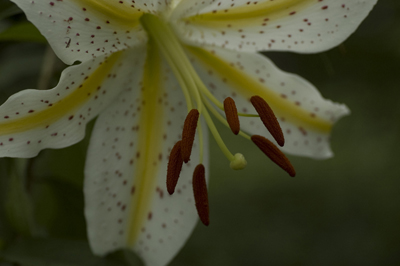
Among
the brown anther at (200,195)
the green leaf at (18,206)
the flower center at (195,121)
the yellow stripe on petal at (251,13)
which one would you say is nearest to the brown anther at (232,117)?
the flower center at (195,121)

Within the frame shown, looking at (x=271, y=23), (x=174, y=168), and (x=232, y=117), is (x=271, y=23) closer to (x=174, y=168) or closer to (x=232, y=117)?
(x=232, y=117)

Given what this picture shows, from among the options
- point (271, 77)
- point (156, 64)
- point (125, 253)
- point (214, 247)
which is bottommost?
point (214, 247)

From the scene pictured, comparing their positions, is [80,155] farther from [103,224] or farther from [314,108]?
[314,108]

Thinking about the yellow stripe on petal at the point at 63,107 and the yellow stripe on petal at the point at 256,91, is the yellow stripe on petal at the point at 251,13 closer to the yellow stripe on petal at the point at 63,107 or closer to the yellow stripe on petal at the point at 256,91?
the yellow stripe on petal at the point at 256,91

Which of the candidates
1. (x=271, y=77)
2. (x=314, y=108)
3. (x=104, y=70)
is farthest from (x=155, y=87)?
(x=314, y=108)

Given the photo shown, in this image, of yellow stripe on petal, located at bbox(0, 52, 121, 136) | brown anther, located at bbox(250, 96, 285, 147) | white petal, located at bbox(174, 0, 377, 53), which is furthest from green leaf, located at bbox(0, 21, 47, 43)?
brown anther, located at bbox(250, 96, 285, 147)

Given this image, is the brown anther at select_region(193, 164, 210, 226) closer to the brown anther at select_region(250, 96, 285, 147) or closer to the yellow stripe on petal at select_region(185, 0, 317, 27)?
the brown anther at select_region(250, 96, 285, 147)

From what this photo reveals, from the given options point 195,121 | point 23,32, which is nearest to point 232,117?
point 195,121
